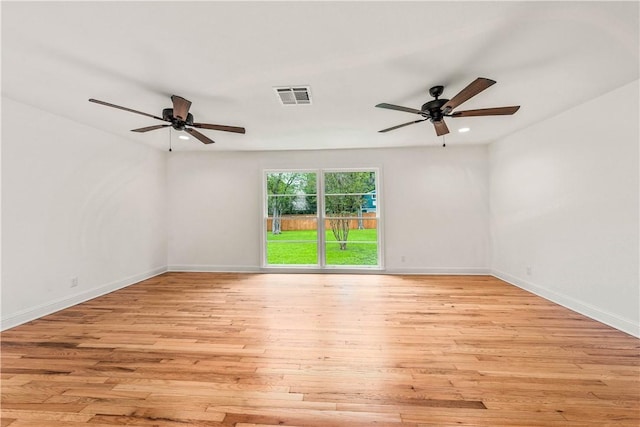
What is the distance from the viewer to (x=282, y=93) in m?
2.82

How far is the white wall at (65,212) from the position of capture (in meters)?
2.96

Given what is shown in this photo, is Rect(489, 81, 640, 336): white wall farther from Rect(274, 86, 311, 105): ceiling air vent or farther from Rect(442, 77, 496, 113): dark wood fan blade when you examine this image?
Rect(274, 86, 311, 105): ceiling air vent

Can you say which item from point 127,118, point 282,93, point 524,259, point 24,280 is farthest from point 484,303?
point 24,280

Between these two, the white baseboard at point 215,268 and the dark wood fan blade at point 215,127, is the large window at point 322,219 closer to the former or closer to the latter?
the white baseboard at point 215,268

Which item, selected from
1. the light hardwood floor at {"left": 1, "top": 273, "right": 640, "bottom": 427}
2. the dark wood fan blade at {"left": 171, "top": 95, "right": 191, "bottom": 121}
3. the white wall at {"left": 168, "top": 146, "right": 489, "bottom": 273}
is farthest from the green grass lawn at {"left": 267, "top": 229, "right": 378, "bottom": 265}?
the dark wood fan blade at {"left": 171, "top": 95, "right": 191, "bottom": 121}

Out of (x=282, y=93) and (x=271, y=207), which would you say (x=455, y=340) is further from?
(x=271, y=207)

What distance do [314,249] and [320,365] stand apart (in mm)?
3445

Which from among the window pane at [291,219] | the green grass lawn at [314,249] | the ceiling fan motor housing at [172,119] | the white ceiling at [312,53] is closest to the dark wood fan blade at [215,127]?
the ceiling fan motor housing at [172,119]

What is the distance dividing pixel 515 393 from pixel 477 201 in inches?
162

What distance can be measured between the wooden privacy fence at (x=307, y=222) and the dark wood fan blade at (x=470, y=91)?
304 centimetres

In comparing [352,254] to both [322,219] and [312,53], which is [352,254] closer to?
[322,219]

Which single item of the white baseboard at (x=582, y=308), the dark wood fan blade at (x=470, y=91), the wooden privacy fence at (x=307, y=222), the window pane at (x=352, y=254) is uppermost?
the dark wood fan blade at (x=470, y=91)

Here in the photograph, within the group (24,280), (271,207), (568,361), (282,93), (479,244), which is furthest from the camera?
(271,207)

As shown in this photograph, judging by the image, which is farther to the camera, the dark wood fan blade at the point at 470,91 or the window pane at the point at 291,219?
the window pane at the point at 291,219
